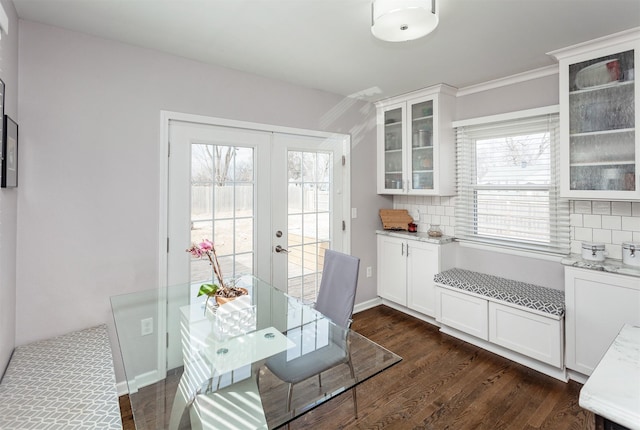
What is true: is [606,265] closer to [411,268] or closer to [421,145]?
[411,268]

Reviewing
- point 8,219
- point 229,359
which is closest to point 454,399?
point 229,359

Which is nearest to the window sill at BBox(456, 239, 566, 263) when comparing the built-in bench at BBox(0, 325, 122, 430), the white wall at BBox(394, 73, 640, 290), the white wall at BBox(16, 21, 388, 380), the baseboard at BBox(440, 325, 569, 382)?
the white wall at BBox(394, 73, 640, 290)

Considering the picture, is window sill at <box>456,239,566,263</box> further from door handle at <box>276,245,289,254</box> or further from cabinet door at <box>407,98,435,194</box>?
door handle at <box>276,245,289,254</box>

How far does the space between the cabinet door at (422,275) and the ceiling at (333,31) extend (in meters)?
1.74

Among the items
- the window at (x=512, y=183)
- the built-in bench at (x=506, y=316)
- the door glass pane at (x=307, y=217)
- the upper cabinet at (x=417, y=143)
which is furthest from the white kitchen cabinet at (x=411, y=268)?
the door glass pane at (x=307, y=217)

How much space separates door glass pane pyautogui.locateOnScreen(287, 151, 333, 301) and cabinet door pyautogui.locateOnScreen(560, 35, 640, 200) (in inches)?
82.8

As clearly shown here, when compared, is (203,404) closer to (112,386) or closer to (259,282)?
(112,386)

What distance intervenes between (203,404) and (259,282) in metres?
1.39

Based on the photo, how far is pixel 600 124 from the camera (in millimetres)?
2357

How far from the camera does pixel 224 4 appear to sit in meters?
1.91

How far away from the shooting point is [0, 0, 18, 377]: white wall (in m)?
1.72

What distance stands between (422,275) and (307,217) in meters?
1.38

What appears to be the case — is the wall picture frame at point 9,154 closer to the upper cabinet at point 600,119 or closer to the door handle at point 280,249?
the door handle at point 280,249

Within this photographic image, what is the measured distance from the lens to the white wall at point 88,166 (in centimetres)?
209
